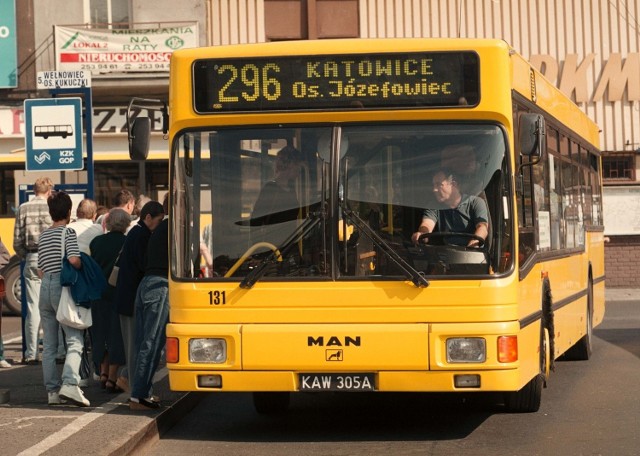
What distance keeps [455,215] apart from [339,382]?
134cm

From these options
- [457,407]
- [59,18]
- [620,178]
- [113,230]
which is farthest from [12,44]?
[457,407]

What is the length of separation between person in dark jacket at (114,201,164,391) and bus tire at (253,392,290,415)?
1121 mm

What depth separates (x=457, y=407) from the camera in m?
11.1

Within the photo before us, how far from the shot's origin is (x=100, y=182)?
2380 cm

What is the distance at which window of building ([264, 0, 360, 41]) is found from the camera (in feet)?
102

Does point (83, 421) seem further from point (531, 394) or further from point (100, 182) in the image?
point (100, 182)

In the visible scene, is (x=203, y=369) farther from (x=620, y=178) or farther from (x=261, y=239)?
(x=620, y=178)

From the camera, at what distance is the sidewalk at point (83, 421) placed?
852 cm

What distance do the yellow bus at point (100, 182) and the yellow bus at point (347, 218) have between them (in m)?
14.0

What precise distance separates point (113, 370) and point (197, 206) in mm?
2827

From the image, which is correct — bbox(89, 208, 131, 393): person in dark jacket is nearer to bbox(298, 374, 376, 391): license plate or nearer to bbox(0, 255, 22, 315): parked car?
bbox(298, 374, 376, 391): license plate

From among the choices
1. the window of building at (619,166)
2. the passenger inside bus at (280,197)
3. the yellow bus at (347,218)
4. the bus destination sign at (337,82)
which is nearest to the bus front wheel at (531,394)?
the yellow bus at (347,218)

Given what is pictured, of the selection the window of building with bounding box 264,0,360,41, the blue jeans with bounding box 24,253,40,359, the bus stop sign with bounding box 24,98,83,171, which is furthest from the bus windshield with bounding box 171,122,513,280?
the window of building with bounding box 264,0,360,41

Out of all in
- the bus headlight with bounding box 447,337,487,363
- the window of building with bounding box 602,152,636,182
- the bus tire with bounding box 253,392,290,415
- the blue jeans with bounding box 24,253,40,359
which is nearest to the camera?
the bus headlight with bounding box 447,337,487,363
